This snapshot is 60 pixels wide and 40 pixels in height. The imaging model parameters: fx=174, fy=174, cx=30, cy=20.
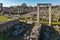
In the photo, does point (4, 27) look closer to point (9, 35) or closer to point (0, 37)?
point (9, 35)

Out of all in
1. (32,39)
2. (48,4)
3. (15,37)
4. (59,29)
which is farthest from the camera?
(48,4)

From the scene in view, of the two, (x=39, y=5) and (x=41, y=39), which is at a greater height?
(x=39, y=5)

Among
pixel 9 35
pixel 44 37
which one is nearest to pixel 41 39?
pixel 44 37

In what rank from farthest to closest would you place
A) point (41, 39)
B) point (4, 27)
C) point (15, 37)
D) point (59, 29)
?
1. point (59, 29)
2. point (4, 27)
3. point (15, 37)
4. point (41, 39)

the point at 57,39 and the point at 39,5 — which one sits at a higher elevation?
the point at 39,5

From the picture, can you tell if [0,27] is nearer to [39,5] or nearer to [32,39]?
[32,39]

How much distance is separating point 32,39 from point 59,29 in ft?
56.5

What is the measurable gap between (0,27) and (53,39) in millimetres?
7802

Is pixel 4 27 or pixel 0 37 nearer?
pixel 0 37

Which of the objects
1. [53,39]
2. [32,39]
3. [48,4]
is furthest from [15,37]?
[48,4]

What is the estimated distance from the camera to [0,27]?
25.2 metres

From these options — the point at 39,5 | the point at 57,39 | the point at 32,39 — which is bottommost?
the point at 57,39

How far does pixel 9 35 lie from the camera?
2444 cm

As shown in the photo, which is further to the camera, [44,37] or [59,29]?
[59,29]
